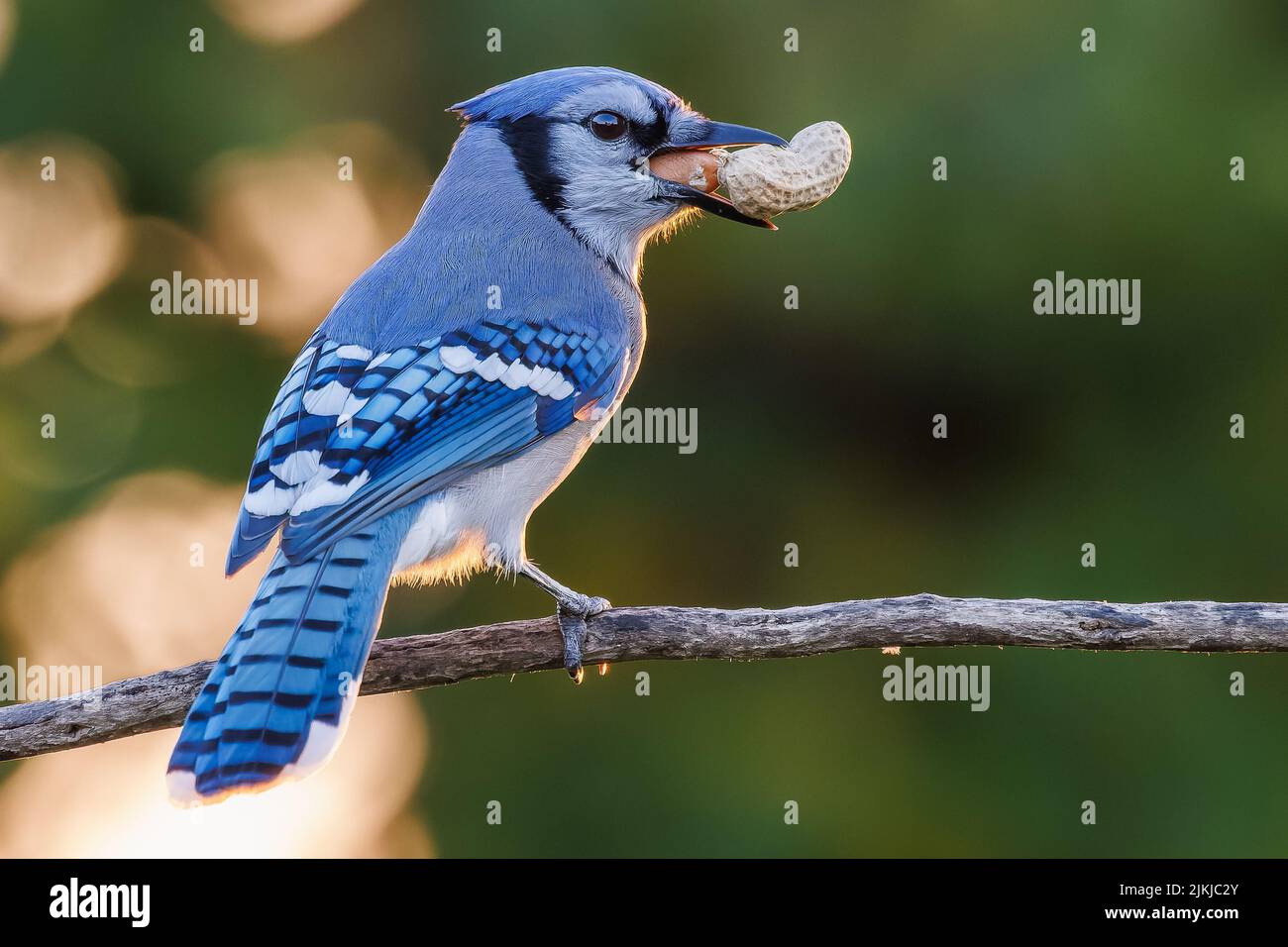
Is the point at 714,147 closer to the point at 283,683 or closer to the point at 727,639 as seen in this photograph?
the point at 727,639

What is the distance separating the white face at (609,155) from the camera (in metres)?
3.45

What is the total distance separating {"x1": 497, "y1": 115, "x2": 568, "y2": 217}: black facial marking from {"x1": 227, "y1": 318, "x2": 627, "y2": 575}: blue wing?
0.43 m

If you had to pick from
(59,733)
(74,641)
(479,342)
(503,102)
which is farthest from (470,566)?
(74,641)

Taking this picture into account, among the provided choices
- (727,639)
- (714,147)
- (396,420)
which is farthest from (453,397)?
(714,147)

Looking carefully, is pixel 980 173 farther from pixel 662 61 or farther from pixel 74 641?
pixel 74 641

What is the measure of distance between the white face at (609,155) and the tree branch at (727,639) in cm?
106

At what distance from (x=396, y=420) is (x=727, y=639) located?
764mm

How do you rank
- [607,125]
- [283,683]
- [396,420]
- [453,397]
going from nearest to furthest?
[283,683] < [396,420] < [453,397] < [607,125]

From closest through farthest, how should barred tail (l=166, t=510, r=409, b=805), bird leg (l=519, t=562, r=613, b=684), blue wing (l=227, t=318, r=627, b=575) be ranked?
barred tail (l=166, t=510, r=409, b=805), blue wing (l=227, t=318, r=627, b=575), bird leg (l=519, t=562, r=613, b=684)

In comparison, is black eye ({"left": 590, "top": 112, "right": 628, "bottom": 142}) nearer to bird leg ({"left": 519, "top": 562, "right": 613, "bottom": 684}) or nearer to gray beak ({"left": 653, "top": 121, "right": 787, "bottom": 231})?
gray beak ({"left": 653, "top": 121, "right": 787, "bottom": 231})

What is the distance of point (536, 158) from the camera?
352 cm

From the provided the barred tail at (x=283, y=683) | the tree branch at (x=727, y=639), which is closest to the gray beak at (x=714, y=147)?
the tree branch at (x=727, y=639)

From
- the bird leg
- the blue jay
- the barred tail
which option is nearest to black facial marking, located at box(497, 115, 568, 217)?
the blue jay

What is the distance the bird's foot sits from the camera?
2914 mm
